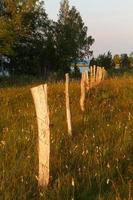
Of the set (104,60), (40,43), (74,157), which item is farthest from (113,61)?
(74,157)

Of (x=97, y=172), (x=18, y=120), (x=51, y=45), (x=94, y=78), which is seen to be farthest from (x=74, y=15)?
(x=97, y=172)

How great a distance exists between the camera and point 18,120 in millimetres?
12711

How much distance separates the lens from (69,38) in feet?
234

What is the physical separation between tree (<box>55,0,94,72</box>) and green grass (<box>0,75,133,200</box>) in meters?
53.8

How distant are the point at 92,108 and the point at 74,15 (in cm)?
6835

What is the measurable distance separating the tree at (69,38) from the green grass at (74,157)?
5380 centimetres

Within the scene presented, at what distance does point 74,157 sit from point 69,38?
210 ft

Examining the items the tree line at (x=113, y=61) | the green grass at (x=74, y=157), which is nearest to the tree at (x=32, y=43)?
the tree line at (x=113, y=61)

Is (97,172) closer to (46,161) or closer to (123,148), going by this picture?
(46,161)

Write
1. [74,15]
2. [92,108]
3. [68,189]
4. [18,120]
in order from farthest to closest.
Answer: [74,15] → [92,108] → [18,120] → [68,189]

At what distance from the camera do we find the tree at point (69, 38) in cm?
6875

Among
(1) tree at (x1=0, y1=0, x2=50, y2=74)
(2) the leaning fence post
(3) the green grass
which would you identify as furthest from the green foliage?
(2) the leaning fence post

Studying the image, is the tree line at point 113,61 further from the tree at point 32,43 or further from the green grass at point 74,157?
the green grass at point 74,157

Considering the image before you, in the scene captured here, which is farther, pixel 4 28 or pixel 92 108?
pixel 4 28
